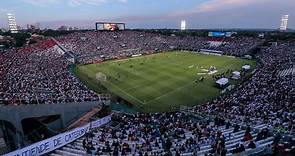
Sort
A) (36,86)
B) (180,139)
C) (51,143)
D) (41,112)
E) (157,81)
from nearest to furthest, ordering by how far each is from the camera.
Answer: (51,143) < (180,139) < (41,112) < (36,86) < (157,81)

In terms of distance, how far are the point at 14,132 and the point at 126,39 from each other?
250 ft

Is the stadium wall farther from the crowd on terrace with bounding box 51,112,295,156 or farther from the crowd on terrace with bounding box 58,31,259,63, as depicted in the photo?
the crowd on terrace with bounding box 58,31,259,63

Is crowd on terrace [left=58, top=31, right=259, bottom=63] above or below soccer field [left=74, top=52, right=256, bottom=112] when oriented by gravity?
above

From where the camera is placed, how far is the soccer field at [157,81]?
3700 centimetres

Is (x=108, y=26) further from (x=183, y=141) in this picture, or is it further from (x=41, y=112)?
(x=183, y=141)

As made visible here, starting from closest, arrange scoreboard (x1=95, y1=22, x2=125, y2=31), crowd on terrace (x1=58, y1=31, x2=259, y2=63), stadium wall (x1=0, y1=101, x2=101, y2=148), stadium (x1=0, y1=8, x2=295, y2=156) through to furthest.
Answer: stadium (x1=0, y1=8, x2=295, y2=156), stadium wall (x1=0, y1=101, x2=101, y2=148), crowd on terrace (x1=58, y1=31, x2=259, y2=63), scoreboard (x1=95, y1=22, x2=125, y2=31)

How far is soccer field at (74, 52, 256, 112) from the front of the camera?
3700 cm

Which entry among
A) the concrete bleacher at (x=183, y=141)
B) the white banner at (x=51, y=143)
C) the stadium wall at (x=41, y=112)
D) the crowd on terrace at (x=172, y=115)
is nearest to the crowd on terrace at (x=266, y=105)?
the crowd on terrace at (x=172, y=115)

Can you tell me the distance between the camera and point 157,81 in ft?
156

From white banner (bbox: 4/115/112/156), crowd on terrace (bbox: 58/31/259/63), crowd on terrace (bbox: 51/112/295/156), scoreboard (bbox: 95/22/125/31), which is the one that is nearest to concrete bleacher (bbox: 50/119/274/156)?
crowd on terrace (bbox: 51/112/295/156)

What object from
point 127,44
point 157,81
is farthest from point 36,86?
point 127,44

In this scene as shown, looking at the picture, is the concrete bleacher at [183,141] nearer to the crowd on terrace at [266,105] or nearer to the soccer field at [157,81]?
the crowd on terrace at [266,105]

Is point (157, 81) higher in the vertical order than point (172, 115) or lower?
lower

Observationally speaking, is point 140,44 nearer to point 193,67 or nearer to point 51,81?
point 193,67
